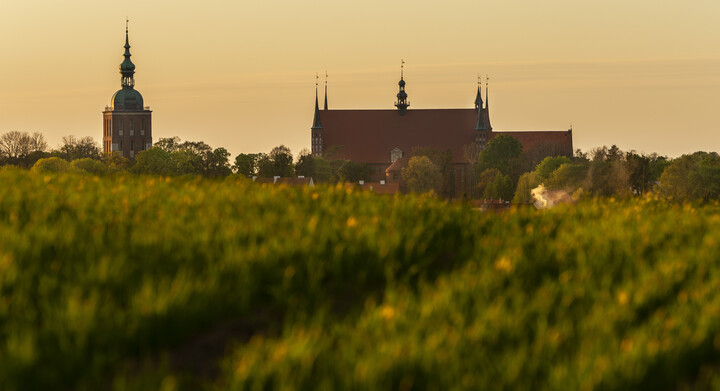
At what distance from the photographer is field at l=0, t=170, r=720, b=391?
654 centimetres

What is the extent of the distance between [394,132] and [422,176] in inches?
1338

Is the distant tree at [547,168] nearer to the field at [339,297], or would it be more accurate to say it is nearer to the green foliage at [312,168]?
the green foliage at [312,168]

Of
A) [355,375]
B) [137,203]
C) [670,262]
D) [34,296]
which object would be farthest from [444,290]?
[137,203]

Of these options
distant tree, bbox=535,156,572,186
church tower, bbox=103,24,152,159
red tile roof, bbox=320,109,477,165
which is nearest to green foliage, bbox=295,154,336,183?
distant tree, bbox=535,156,572,186

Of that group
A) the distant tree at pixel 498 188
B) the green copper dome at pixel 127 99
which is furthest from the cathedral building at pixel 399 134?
the green copper dome at pixel 127 99

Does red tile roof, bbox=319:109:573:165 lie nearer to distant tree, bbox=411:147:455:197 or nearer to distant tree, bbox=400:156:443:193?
distant tree, bbox=411:147:455:197

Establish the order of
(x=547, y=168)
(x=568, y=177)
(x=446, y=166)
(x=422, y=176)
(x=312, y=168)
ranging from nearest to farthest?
(x=568, y=177)
(x=547, y=168)
(x=312, y=168)
(x=422, y=176)
(x=446, y=166)

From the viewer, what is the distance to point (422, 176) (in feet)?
351

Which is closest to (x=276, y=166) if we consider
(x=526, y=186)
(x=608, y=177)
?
(x=526, y=186)

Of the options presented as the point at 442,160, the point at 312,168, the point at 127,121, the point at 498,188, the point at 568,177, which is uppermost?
the point at 127,121

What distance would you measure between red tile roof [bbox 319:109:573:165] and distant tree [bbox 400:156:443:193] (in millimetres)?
27157

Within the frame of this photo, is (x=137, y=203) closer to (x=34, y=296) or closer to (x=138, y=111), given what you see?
(x=34, y=296)

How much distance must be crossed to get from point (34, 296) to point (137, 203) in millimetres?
3145

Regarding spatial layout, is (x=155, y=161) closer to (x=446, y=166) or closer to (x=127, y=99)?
(x=446, y=166)
